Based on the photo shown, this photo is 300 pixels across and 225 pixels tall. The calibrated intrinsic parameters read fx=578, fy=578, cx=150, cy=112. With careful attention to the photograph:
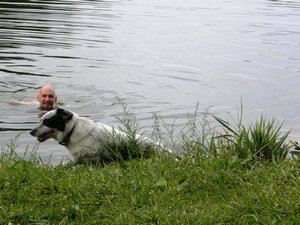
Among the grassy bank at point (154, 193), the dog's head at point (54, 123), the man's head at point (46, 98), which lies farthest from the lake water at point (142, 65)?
the grassy bank at point (154, 193)

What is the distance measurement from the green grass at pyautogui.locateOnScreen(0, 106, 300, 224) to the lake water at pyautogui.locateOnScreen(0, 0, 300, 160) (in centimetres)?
308

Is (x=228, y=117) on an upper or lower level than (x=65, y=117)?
lower

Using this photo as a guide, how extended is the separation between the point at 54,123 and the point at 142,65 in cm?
923

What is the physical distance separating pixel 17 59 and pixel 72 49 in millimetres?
2695

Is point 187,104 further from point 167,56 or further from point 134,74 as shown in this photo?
point 167,56

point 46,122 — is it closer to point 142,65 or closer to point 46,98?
point 46,98

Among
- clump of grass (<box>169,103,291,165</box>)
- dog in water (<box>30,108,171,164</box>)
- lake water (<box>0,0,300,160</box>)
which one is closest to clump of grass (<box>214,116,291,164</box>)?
clump of grass (<box>169,103,291,165</box>)

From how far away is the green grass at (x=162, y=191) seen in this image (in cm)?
467

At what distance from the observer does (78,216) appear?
15.7 feet

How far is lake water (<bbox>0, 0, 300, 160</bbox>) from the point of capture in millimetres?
12352

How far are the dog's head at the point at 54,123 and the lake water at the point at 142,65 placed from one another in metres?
0.96

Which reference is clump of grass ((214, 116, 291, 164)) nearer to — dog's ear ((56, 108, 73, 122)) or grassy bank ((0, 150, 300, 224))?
grassy bank ((0, 150, 300, 224))

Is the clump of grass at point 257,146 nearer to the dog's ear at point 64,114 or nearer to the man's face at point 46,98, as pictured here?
the dog's ear at point 64,114

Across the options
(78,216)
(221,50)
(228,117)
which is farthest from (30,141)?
(221,50)
